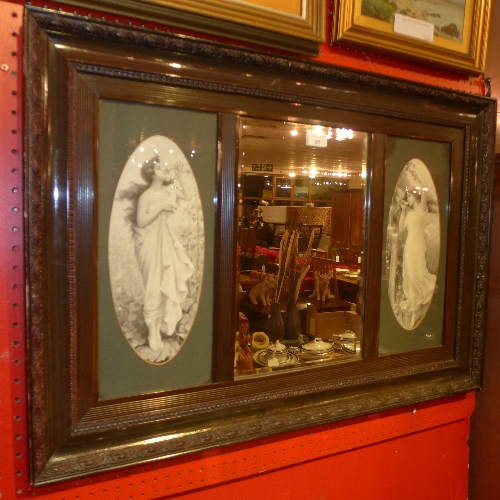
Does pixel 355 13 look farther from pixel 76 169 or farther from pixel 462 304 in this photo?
pixel 462 304

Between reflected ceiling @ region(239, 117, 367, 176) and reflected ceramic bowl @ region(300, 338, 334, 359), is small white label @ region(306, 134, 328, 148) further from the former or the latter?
reflected ceramic bowl @ region(300, 338, 334, 359)

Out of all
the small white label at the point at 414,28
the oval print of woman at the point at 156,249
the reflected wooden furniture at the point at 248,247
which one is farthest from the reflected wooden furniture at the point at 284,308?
the small white label at the point at 414,28

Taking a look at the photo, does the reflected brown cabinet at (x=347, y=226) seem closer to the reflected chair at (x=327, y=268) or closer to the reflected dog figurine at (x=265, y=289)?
the reflected chair at (x=327, y=268)

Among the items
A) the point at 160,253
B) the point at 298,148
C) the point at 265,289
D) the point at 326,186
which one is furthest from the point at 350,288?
the point at 160,253

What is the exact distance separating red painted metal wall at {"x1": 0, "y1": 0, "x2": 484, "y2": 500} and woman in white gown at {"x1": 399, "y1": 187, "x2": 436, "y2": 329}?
354 millimetres

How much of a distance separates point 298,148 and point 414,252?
0.53 m

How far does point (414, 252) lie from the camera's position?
4.64ft

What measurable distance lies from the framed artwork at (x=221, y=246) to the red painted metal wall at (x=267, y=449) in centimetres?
7

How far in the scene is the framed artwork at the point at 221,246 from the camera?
3.06 feet

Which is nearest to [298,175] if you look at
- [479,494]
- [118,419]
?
[118,419]

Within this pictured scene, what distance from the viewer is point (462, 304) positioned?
1.50 metres

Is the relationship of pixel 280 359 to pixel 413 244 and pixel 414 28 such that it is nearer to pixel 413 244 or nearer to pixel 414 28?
pixel 413 244

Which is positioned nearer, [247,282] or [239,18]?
[239,18]

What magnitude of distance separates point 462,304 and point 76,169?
50.2 inches
